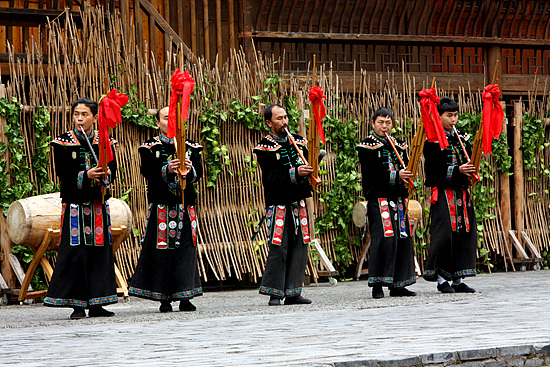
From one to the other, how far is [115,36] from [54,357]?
16.6 feet

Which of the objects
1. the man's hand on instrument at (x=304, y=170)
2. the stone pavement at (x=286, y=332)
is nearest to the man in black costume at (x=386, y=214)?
the stone pavement at (x=286, y=332)

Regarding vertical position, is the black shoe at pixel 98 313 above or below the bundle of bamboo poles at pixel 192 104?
below

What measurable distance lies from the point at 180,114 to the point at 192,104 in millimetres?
2335

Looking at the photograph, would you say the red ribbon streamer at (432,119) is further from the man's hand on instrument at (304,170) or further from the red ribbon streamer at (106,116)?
the red ribbon streamer at (106,116)

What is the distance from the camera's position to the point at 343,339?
451cm

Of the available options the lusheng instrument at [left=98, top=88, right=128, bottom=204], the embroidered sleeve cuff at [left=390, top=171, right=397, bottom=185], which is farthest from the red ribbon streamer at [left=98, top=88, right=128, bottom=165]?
the embroidered sleeve cuff at [left=390, top=171, right=397, bottom=185]

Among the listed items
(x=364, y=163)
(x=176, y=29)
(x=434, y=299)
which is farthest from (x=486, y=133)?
(x=176, y=29)

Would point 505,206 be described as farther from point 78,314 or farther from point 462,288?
point 78,314

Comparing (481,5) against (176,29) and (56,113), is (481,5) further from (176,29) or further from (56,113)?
(56,113)

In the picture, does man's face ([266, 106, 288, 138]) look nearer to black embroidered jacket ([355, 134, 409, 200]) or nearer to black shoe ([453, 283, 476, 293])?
black embroidered jacket ([355, 134, 409, 200])

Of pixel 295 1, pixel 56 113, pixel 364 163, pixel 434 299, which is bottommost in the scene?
pixel 434 299

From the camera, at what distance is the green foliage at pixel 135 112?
28.0 feet

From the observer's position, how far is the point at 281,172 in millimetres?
7141

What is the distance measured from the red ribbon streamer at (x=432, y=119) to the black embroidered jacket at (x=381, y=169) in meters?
0.36
